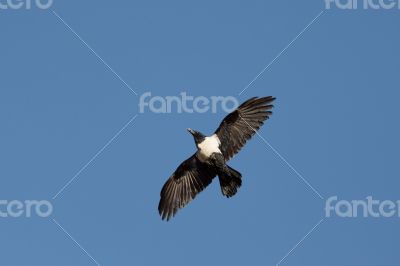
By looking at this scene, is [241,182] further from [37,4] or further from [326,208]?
[37,4]

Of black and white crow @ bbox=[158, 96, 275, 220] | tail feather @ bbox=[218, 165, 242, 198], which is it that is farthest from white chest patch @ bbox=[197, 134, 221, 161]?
tail feather @ bbox=[218, 165, 242, 198]

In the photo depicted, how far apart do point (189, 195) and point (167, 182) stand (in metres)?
0.70

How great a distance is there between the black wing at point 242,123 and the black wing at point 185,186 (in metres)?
1.02

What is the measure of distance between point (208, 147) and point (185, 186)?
4.72 feet

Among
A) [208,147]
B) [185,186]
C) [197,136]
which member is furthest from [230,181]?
[185,186]

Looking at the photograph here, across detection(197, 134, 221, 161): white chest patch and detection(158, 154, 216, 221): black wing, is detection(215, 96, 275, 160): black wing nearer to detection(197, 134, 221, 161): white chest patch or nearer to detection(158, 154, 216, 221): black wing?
detection(197, 134, 221, 161): white chest patch

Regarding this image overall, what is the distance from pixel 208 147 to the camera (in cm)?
2375

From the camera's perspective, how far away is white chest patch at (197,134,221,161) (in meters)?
23.7

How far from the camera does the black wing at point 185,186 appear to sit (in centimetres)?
2453

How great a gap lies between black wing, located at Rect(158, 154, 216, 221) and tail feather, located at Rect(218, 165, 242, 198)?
2.50 feet

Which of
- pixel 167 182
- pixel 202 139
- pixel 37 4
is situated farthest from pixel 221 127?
pixel 37 4

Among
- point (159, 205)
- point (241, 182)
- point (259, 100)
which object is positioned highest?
point (259, 100)

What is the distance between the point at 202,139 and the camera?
23844 mm

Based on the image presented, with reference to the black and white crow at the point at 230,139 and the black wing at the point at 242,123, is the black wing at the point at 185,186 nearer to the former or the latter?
the black and white crow at the point at 230,139
